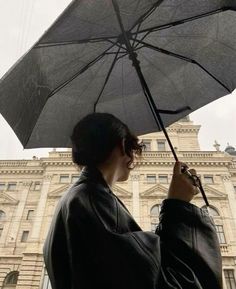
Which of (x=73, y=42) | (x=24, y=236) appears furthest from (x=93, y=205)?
(x=24, y=236)

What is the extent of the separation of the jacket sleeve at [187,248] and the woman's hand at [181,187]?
0.20 feet

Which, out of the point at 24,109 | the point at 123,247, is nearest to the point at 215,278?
the point at 123,247

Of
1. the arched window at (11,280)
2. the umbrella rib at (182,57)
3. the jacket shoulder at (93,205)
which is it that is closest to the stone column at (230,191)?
the arched window at (11,280)

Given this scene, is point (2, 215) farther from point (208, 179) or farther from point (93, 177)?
point (93, 177)

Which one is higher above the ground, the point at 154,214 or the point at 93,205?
the point at 154,214

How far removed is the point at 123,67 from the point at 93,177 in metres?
Answer: 1.58

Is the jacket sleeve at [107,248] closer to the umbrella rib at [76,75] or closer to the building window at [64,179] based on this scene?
the umbrella rib at [76,75]

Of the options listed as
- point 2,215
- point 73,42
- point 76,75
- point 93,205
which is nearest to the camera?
point 93,205

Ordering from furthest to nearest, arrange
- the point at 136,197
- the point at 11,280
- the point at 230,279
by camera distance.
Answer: the point at 136,197 < the point at 11,280 < the point at 230,279

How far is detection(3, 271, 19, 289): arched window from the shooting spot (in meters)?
20.5

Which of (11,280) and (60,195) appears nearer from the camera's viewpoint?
(11,280)

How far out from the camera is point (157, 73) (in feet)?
9.08

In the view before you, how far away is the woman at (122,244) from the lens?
104 cm

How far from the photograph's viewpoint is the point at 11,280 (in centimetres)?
2081
